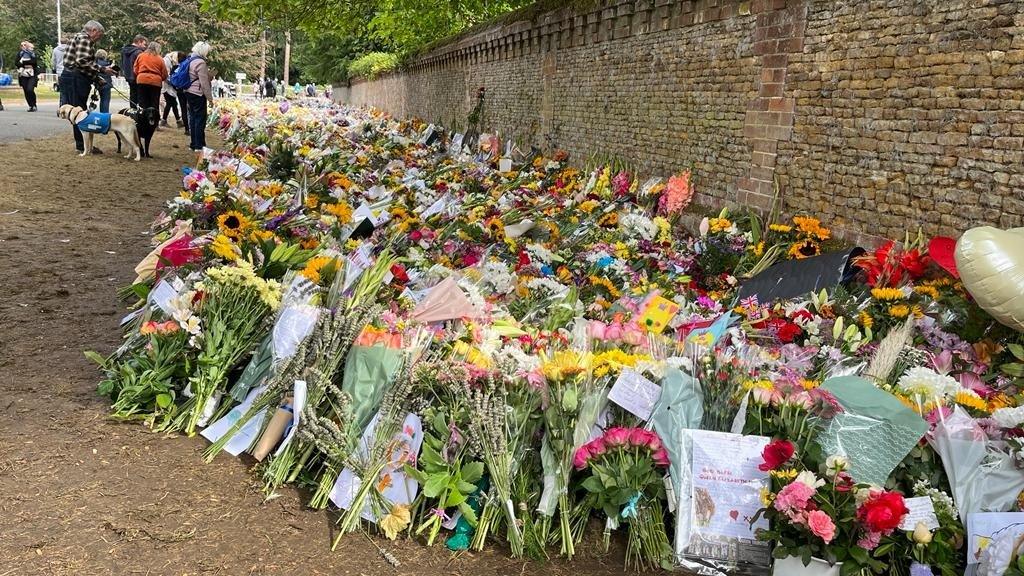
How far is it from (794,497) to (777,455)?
0.17 m

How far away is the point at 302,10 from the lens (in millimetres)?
13109

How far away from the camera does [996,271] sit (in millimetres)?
3490

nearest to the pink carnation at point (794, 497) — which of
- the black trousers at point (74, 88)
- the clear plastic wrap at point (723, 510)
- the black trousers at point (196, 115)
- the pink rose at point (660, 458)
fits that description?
the clear plastic wrap at point (723, 510)

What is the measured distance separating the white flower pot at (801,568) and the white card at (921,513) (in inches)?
10.2

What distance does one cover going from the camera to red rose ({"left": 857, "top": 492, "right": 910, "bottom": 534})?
7.86ft

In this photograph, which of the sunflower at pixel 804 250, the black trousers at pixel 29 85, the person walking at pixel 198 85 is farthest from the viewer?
the black trousers at pixel 29 85

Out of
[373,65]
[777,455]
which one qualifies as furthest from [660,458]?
[373,65]

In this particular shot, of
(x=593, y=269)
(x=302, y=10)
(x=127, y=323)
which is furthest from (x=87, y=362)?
(x=302, y=10)

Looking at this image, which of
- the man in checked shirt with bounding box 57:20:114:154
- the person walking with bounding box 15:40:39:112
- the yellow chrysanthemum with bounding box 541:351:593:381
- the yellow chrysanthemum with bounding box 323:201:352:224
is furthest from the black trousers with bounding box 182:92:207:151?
the yellow chrysanthemum with bounding box 541:351:593:381

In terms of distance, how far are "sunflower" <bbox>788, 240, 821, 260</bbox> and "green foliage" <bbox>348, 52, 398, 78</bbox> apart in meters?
20.5

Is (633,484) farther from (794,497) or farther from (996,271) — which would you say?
(996,271)

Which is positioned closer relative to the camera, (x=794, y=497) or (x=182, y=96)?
(x=794, y=497)

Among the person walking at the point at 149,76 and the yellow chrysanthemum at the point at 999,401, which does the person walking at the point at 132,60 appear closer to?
the person walking at the point at 149,76

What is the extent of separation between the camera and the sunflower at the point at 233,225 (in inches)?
171
